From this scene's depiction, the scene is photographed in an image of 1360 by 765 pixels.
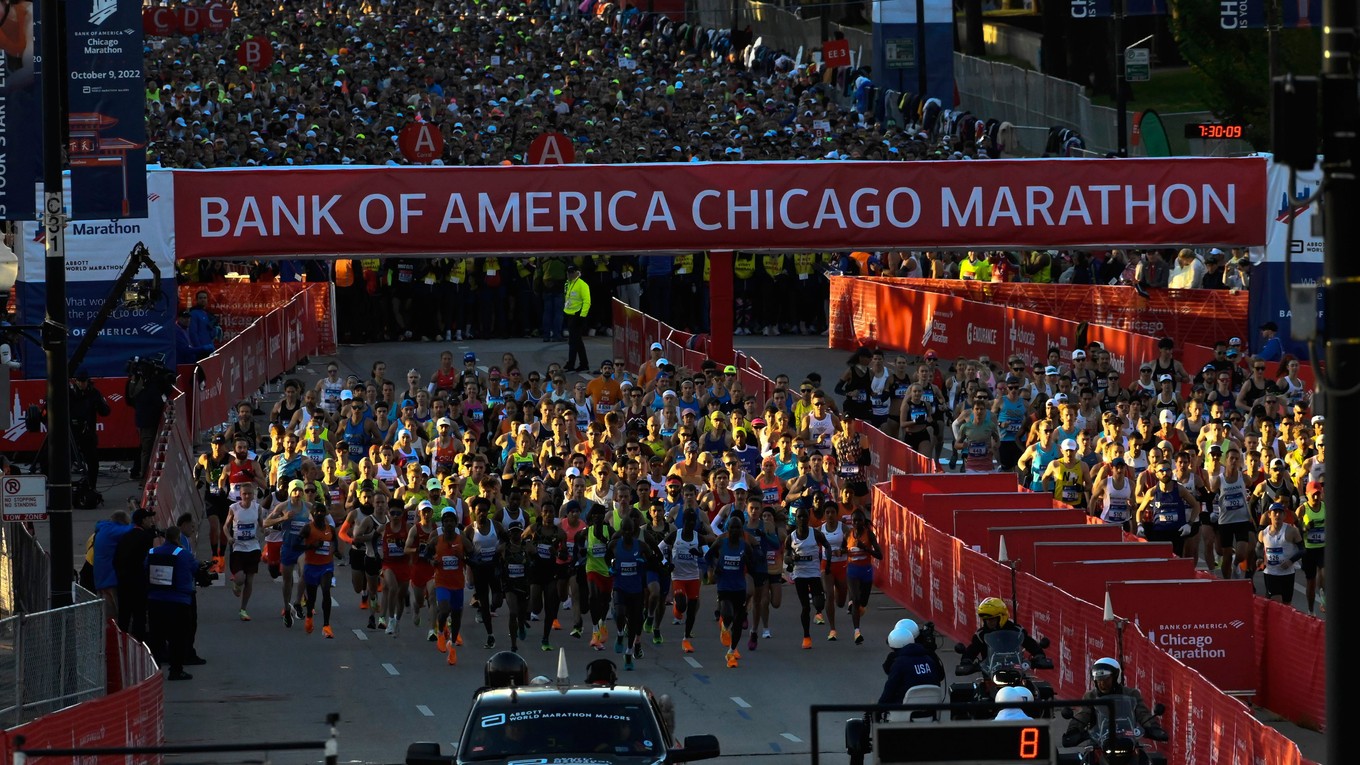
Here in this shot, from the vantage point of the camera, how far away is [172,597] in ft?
72.6

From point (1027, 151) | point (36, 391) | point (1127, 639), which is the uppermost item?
point (1027, 151)

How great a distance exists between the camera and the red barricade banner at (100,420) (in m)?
30.9

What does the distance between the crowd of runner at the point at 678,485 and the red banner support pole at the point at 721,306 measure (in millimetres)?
2511

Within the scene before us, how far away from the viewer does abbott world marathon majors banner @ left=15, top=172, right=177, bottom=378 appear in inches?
1254

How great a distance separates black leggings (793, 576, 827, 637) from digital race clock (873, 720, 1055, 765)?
436 inches

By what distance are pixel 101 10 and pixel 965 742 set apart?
50.2ft

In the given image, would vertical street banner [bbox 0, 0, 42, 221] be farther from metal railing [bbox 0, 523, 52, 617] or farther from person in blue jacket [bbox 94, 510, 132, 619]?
person in blue jacket [bbox 94, 510, 132, 619]

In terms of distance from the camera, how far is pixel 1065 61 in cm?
6444

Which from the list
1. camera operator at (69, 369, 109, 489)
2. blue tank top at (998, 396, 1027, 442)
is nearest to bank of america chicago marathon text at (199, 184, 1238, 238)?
camera operator at (69, 369, 109, 489)

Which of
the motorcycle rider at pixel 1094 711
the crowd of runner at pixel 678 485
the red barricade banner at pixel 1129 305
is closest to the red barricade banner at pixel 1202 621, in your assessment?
the crowd of runner at pixel 678 485

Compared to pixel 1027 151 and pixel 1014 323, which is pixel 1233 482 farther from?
pixel 1027 151

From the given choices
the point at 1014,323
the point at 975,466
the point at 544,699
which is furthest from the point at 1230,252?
the point at 544,699

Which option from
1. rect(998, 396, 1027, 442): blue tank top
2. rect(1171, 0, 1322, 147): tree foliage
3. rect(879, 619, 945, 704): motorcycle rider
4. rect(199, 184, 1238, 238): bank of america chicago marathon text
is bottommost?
rect(879, 619, 945, 704): motorcycle rider

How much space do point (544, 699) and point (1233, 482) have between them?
12.5 meters
